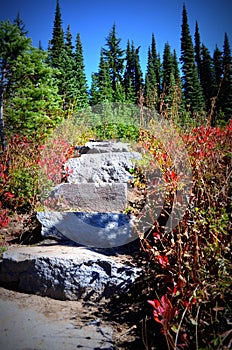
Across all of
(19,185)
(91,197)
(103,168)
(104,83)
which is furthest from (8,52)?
(104,83)

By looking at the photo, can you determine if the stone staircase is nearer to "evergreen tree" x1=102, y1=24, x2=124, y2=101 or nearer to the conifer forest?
the conifer forest

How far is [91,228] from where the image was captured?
10.6 ft

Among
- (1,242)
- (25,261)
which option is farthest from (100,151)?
(25,261)

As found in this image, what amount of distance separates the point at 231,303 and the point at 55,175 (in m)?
3.78

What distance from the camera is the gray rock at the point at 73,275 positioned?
8.42 feet

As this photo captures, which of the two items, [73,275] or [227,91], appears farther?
[227,91]

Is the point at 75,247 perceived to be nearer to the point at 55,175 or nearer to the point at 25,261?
the point at 25,261

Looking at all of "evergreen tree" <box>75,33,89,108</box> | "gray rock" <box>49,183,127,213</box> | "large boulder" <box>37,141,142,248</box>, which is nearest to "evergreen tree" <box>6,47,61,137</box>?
"large boulder" <box>37,141,142,248</box>

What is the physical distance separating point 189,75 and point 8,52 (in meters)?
19.8

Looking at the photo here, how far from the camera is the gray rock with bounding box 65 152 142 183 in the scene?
4.78 metres

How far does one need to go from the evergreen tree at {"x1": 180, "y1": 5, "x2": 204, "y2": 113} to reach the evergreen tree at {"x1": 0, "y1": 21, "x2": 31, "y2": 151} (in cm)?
1468

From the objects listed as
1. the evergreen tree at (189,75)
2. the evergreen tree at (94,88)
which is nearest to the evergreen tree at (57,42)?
the evergreen tree at (94,88)

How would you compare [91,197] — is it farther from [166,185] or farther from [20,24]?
[20,24]

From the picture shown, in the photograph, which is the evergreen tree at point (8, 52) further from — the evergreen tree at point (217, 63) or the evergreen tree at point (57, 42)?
the evergreen tree at point (217, 63)
